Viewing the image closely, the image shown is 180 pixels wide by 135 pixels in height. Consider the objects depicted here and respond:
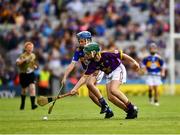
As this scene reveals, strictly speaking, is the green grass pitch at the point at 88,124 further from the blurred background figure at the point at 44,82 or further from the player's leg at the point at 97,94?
the blurred background figure at the point at 44,82

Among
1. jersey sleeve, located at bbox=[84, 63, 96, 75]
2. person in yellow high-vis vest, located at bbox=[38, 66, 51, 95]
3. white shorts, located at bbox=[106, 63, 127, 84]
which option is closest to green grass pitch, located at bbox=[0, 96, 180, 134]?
white shorts, located at bbox=[106, 63, 127, 84]

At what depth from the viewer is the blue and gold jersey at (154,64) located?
3250 cm

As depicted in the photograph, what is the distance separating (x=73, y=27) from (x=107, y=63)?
954 inches

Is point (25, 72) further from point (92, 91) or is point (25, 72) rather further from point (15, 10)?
point (15, 10)

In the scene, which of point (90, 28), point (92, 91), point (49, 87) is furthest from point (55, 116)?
point (90, 28)

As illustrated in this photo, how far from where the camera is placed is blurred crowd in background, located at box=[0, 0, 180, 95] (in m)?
43.2

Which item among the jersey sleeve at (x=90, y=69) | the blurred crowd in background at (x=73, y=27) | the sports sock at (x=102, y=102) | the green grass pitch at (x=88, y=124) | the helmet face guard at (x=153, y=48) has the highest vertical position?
the blurred crowd in background at (x=73, y=27)

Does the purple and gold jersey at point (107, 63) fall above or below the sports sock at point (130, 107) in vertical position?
above

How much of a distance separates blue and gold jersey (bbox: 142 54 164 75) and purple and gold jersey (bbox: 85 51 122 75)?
39.3 ft

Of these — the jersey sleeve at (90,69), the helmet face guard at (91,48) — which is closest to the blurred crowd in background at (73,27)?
the jersey sleeve at (90,69)

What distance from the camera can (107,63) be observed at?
20.4 m

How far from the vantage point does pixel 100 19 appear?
4556 cm

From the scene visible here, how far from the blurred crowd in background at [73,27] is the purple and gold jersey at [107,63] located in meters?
21.1

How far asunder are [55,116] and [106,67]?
2.83 meters
